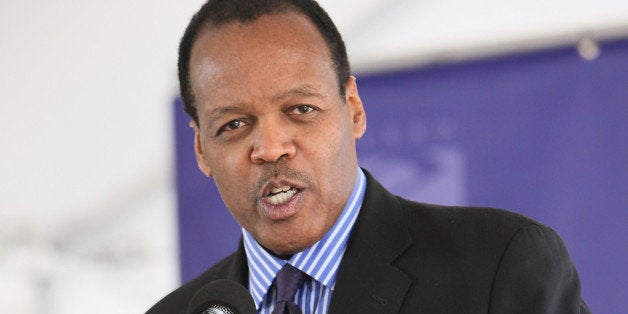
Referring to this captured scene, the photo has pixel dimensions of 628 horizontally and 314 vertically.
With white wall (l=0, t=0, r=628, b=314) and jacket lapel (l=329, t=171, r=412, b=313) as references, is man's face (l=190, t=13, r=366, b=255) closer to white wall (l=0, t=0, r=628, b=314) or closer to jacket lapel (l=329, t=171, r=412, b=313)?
jacket lapel (l=329, t=171, r=412, b=313)

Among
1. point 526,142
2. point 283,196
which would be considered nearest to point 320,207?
point 283,196

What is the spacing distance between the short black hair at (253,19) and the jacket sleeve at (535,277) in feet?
1.36

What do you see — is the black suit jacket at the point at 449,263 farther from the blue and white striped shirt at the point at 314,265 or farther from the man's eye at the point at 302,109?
the man's eye at the point at 302,109

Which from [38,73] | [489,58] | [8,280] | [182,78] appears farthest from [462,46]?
[8,280]

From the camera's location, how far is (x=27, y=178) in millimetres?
4355

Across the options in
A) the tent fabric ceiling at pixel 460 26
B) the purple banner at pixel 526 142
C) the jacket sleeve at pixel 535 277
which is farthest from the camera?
the tent fabric ceiling at pixel 460 26

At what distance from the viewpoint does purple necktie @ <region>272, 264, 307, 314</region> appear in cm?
178

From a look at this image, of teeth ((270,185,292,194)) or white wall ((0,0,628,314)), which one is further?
white wall ((0,0,628,314))

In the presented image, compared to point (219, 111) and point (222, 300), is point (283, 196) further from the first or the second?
point (222, 300)

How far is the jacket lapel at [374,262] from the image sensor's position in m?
1.73

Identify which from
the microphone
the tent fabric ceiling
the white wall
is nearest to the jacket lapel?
the microphone

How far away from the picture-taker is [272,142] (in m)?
1.69

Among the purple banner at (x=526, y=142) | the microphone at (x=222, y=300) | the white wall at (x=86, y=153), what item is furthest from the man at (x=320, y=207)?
the white wall at (x=86, y=153)

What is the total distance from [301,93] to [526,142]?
4.50 feet
